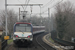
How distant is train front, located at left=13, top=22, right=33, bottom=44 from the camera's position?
14.0 m

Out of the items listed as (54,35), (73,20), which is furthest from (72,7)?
(54,35)

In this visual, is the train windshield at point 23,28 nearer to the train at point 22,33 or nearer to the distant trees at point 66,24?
the train at point 22,33

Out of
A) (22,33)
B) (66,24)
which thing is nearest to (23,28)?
(22,33)

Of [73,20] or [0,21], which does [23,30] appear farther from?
[73,20]

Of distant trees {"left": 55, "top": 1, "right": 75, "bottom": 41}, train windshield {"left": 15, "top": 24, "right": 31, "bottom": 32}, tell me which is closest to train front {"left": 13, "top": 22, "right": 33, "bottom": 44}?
train windshield {"left": 15, "top": 24, "right": 31, "bottom": 32}

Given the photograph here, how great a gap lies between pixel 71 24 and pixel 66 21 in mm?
2585

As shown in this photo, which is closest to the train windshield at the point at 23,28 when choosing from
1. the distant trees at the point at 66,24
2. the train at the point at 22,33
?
the train at the point at 22,33

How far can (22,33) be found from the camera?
14125mm

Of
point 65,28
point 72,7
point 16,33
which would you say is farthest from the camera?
point 72,7

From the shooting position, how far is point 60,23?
2938 centimetres

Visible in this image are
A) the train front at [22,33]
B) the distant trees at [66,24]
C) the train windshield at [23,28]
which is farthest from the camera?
the distant trees at [66,24]

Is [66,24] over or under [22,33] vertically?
over

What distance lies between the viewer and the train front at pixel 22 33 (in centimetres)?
1398

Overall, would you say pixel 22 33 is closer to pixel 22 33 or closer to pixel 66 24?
pixel 22 33
